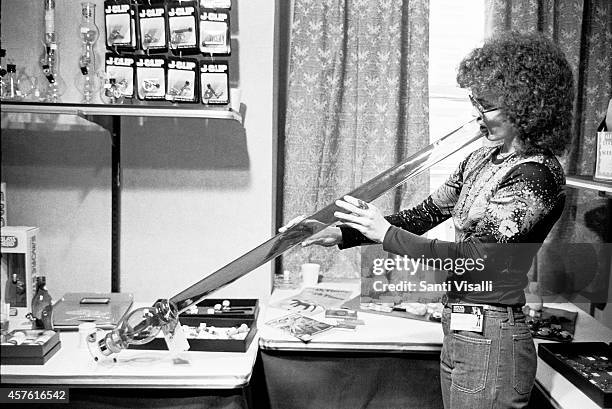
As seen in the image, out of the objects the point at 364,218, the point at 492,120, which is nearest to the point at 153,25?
the point at 364,218

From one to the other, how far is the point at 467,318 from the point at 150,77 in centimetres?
96

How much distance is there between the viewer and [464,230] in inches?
51.1

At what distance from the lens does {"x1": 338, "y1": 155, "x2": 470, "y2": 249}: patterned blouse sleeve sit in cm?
147

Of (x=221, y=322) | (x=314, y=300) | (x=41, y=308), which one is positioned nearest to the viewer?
(x=41, y=308)

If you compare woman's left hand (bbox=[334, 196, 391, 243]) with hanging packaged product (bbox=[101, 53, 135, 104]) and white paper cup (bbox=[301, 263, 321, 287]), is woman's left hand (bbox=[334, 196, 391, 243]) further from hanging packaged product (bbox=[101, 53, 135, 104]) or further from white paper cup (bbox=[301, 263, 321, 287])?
white paper cup (bbox=[301, 263, 321, 287])

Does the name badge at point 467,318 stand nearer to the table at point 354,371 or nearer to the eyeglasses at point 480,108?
the table at point 354,371

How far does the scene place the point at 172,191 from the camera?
185 cm

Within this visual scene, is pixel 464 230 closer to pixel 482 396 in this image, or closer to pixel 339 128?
pixel 482 396

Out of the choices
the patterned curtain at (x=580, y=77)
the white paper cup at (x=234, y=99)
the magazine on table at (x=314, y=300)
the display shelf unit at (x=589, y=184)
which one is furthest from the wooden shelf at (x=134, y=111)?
the patterned curtain at (x=580, y=77)

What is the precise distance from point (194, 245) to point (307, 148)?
0.50 metres

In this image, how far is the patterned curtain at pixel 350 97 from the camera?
6.81ft

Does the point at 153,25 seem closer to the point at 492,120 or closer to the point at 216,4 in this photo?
the point at 216,4

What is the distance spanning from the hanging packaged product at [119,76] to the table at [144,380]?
0.65m

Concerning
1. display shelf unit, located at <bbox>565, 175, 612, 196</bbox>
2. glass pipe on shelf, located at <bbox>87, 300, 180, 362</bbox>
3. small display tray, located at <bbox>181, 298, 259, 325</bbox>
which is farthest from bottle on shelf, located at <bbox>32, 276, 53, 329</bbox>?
display shelf unit, located at <bbox>565, 175, 612, 196</bbox>
